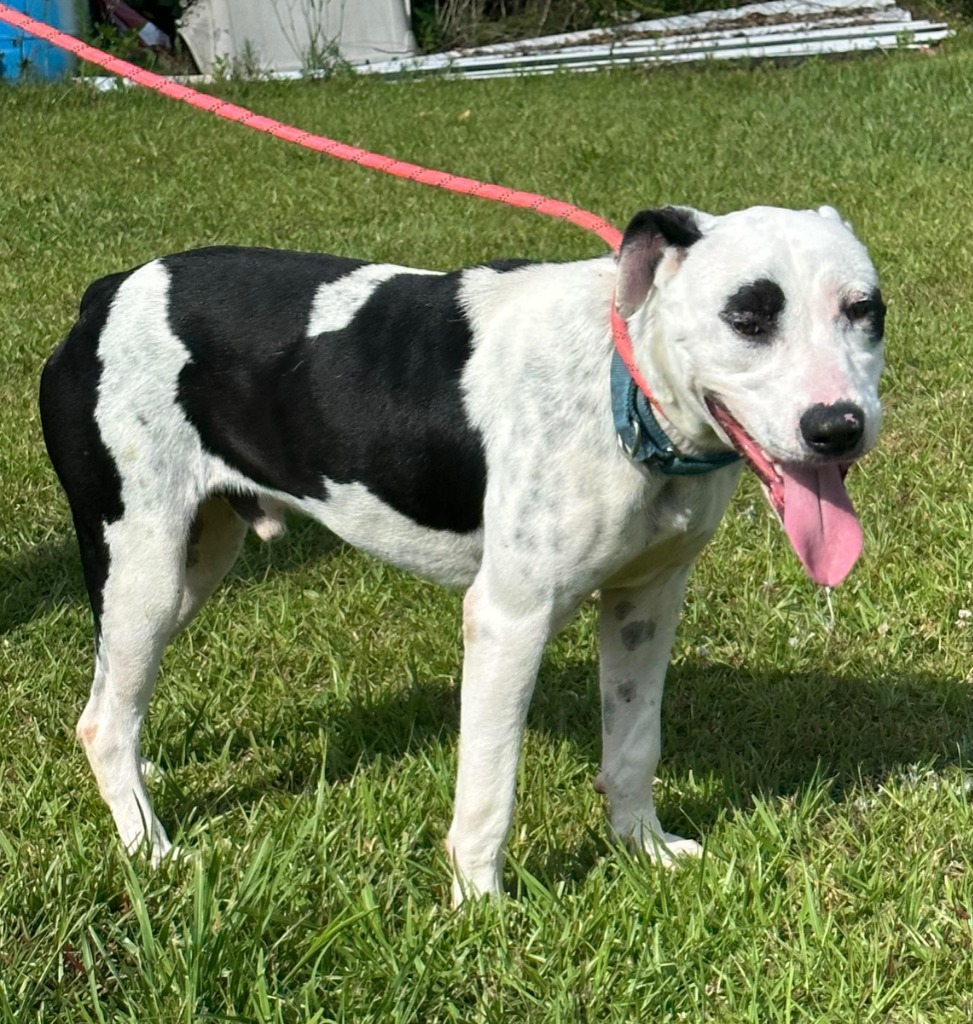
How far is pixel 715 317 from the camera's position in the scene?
8.87ft

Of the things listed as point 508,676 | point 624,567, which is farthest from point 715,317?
point 508,676

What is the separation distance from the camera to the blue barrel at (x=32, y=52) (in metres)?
12.7

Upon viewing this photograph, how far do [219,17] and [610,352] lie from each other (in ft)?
41.3

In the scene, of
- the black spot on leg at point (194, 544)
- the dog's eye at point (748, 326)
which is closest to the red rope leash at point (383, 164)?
the dog's eye at point (748, 326)

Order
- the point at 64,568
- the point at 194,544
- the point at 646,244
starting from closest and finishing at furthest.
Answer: the point at 646,244, the point at 194,544, the point at 64,568

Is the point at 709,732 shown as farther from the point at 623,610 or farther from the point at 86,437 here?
the point at 86,437

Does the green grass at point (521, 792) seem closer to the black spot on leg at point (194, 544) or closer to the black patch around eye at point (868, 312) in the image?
the black spot on leg at point (194, 544)

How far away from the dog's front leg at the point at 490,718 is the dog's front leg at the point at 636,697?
37 centimetres

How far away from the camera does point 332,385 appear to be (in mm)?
3219

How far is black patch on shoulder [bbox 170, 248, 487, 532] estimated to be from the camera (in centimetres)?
312

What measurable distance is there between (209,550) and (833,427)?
5.52 ft

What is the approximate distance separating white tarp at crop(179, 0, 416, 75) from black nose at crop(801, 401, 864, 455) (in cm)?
1230

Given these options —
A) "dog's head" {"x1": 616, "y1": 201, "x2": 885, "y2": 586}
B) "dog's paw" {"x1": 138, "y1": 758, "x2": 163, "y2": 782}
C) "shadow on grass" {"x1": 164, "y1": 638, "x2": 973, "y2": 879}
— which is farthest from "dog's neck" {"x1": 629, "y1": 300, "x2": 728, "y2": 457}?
"dog's paw" {"x1": 138, "y1": 758, "x2": 163, "y2": 782}

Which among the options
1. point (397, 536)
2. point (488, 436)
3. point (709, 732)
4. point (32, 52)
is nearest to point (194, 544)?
point (397, 536)
